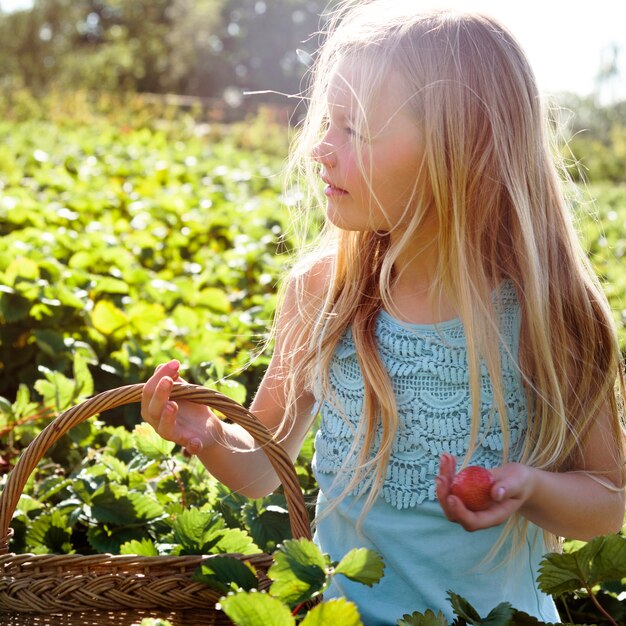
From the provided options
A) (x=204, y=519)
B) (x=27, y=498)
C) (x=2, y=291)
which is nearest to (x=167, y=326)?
(x=2, y=291)

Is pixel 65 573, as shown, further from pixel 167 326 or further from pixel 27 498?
pixel 167 326

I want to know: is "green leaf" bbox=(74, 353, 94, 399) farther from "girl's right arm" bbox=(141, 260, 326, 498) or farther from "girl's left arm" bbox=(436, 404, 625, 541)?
"girl's left arm" bbox=(436, 404, 625, 541)

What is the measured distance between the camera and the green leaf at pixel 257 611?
0.98 m

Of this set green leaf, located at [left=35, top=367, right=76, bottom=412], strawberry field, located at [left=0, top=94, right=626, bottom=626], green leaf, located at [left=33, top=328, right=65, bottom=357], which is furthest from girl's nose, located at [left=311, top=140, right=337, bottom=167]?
green leaf, located at [left=33, top=328, right=65, bottom=357]

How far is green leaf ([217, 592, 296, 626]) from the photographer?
3.21 ft

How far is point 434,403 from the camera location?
5.38 feet

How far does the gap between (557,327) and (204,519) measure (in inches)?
27.3

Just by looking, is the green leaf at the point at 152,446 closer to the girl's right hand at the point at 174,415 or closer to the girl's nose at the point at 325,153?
the girl's right hand at the point at 174,415

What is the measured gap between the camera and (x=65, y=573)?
144 centimetres

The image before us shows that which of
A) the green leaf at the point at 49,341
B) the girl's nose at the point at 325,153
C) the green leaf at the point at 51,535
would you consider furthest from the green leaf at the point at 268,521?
the green leaf at the point at 49,341

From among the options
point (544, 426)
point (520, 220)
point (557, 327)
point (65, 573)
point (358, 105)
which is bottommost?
point (65, 573)

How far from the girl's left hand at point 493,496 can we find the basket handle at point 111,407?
0.94ft

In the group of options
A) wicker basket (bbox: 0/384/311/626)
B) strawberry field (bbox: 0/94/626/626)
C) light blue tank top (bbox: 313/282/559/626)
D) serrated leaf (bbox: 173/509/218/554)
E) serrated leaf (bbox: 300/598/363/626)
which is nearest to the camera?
serrated leaf (bbox: 300/598/363/626)

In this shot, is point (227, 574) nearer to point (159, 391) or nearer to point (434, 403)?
point (159, 391)
